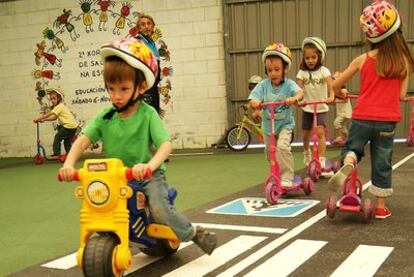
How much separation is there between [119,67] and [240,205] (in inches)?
96.1

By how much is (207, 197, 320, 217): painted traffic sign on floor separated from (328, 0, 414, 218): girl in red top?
784mm

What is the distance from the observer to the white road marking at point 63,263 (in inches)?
126

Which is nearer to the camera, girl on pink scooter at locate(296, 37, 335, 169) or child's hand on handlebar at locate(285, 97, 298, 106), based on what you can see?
child's hand on handlebar at locate(285, 97, 298, 106)

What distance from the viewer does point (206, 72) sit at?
35.5 feet

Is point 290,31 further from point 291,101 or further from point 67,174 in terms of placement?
point 67,174

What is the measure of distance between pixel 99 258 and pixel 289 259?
4.22 feet

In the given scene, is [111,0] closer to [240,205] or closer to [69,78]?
[69,78]

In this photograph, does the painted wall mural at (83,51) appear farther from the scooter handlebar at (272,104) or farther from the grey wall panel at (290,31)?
the scooter handlebar at (272,104)

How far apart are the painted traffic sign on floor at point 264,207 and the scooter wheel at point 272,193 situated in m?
0.05

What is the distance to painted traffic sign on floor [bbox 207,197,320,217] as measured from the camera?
4375 mm

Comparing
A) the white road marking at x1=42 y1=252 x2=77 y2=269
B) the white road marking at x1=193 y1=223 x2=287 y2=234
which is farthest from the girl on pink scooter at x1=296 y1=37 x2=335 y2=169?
the white road marking at x1=42 y1=252 x2=77 y2=269

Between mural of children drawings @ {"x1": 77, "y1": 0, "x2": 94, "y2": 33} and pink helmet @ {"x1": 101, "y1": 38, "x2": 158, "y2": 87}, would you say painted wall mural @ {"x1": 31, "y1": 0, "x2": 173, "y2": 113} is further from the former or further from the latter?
pink helmet @ {"x1": 101, "y1": 38, "x2": 158, "y2": 87}

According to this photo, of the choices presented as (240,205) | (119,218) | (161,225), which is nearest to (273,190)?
(240,205)

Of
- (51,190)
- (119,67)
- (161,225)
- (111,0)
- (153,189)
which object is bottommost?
(51,190)
